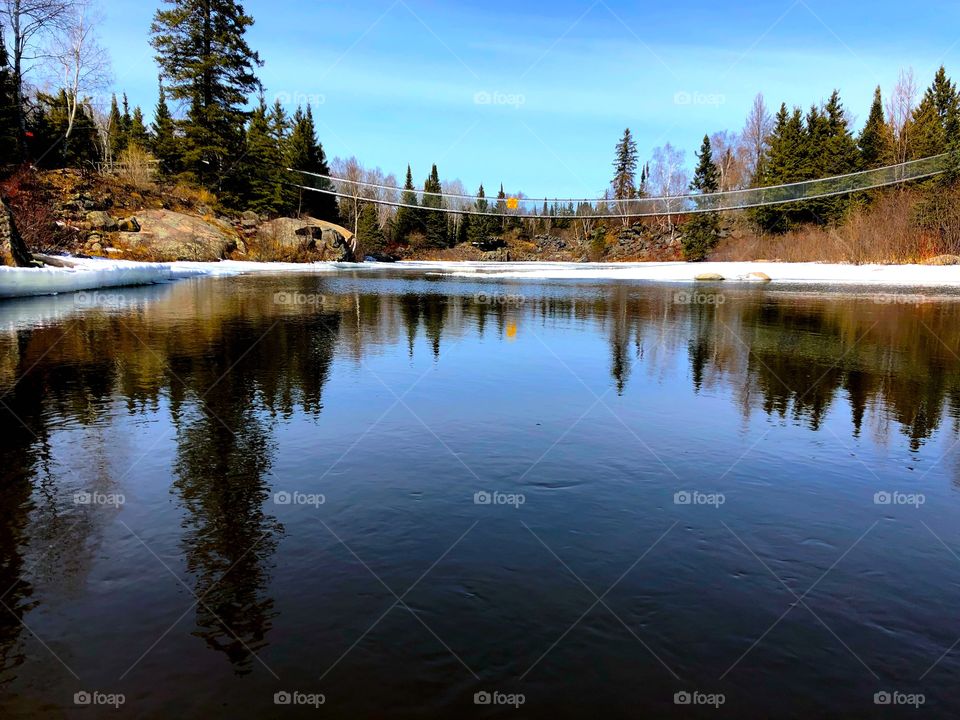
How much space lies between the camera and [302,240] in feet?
173

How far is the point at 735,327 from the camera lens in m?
16.2

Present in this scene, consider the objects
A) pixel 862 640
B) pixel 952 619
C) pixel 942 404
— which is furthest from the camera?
pixel 942 404

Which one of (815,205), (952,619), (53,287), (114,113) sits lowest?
(952,619)

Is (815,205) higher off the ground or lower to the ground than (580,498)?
higher

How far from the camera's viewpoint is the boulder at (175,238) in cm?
4119

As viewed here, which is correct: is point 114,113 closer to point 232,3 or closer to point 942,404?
point 232,3

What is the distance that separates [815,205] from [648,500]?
6410 cm

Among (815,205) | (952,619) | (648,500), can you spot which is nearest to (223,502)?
(648,500)
